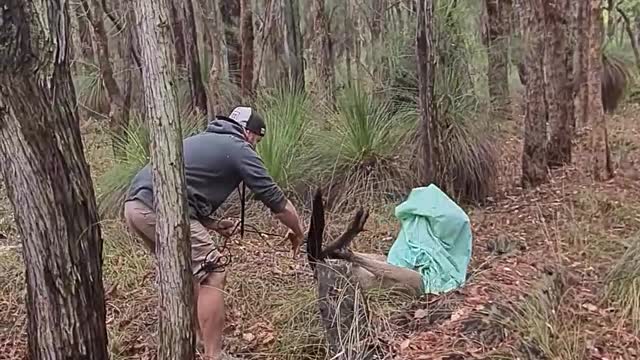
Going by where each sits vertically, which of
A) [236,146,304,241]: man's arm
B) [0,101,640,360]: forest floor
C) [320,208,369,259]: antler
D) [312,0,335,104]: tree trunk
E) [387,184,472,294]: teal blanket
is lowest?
[0,101,640,360]: forest floor

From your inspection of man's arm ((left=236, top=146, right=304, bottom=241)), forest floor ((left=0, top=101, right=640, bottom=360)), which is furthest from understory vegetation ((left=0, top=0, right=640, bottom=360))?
man's arm ((left=236, top=146, right=304, bottom=241))

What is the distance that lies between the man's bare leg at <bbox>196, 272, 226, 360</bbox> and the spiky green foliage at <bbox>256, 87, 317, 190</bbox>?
283 cm

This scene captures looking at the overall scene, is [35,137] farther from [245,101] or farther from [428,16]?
[245,101]

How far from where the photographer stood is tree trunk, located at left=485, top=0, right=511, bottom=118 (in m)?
8.78

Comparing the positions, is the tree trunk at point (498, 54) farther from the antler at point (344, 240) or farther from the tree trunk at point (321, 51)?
the antler at point (344, 240)

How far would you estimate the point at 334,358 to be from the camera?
398 cm

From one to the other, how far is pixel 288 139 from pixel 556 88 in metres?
3.27

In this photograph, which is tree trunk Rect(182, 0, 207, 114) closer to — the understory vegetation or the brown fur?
the understory vegetation

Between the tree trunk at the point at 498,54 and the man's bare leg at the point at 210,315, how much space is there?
4904 mm

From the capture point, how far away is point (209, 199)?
178 inches

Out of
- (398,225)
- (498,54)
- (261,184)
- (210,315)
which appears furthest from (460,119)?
(210,315)

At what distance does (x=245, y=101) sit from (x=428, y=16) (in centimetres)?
329

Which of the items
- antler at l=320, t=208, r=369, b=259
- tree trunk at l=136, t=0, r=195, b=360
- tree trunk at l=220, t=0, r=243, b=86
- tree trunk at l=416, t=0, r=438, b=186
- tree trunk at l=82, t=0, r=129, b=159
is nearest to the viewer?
tree trunk at l=136, t=0, r=195, b=360

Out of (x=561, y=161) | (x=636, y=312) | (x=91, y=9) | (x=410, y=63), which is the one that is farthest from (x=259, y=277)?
(x=91, y=9)
